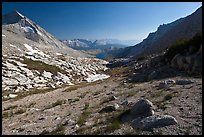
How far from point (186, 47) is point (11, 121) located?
26222 mm

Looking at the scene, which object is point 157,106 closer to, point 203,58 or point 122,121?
point 122,121

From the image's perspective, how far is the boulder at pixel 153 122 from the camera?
43.4 feet

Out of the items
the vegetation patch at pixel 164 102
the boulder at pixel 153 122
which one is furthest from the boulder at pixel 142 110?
the vegetation patch at pixel 164 102

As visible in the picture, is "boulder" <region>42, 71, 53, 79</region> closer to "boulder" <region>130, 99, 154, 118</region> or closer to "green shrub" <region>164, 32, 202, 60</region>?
"green shrub" <region>164, 32, 202, 60</region>

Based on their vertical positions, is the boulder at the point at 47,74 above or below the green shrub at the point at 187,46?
below

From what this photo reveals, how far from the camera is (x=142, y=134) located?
12.6m

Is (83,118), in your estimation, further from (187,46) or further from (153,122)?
(187,46)

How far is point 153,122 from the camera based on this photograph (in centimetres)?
1348

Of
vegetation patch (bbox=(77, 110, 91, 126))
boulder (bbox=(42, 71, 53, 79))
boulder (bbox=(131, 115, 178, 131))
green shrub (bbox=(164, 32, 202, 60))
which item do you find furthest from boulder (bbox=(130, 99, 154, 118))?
boulder (bbox=(42, 71, 53, 79))

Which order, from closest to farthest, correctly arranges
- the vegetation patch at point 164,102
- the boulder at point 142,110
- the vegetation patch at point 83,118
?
1. the boulder at point 142,110
2. the vegetation patch at point 83,118
3. the vegetation patch at point 164,102

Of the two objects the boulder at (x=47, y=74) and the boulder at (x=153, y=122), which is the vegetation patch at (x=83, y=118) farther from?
the boulder at (x=47, y=74)

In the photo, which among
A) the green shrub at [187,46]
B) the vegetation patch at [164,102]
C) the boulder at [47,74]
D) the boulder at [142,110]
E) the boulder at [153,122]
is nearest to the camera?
the boulder at [153,122]

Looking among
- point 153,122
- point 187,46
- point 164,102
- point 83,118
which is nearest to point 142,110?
point 153,122

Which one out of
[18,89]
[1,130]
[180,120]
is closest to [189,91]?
[180,120]
